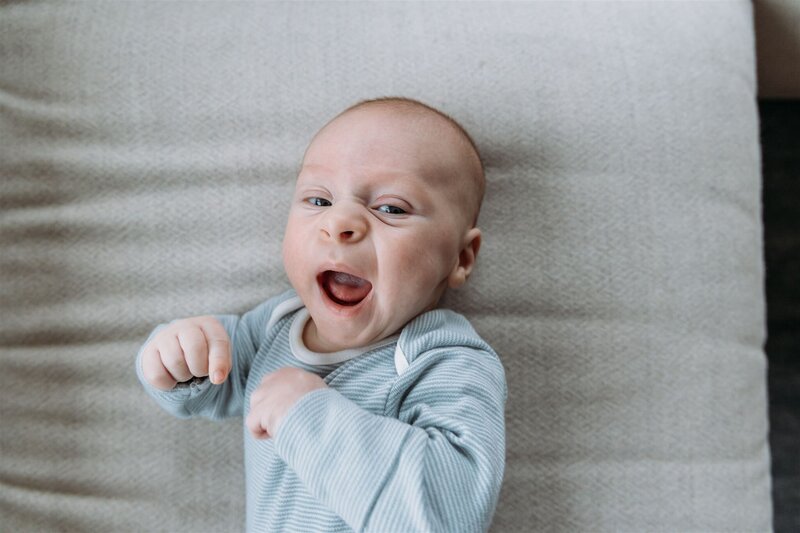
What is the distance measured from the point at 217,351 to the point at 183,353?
2.2 inches

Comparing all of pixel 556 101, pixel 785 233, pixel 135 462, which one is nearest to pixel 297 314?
pixel 135 462

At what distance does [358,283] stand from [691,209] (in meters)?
0.64

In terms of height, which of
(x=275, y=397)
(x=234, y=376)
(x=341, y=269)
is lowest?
(x=234, y=376)

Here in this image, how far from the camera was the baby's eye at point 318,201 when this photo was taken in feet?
3.23

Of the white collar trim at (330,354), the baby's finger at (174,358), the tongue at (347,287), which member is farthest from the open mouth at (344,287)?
the baby's finger at (174,358)

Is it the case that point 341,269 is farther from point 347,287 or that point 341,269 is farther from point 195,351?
point 195,351

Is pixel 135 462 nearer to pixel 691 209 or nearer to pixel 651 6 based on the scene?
pixel 691 209

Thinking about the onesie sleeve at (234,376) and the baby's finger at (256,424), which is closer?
the baby's finger at (256,424)

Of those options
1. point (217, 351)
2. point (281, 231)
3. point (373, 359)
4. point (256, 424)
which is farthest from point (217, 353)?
point (281, 231)

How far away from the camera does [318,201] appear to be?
3.26 feet

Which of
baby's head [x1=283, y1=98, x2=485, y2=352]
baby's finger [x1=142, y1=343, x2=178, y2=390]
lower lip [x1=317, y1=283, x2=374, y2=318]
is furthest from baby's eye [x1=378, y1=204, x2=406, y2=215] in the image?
baby's finger [x1=142, y1=343, x2=178, y2=390]

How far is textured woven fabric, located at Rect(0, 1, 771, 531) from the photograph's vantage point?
1180 mm

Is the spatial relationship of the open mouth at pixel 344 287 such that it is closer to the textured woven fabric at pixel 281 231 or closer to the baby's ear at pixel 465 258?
the baby's ear at pixel 465 258

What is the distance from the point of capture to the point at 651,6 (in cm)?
129
